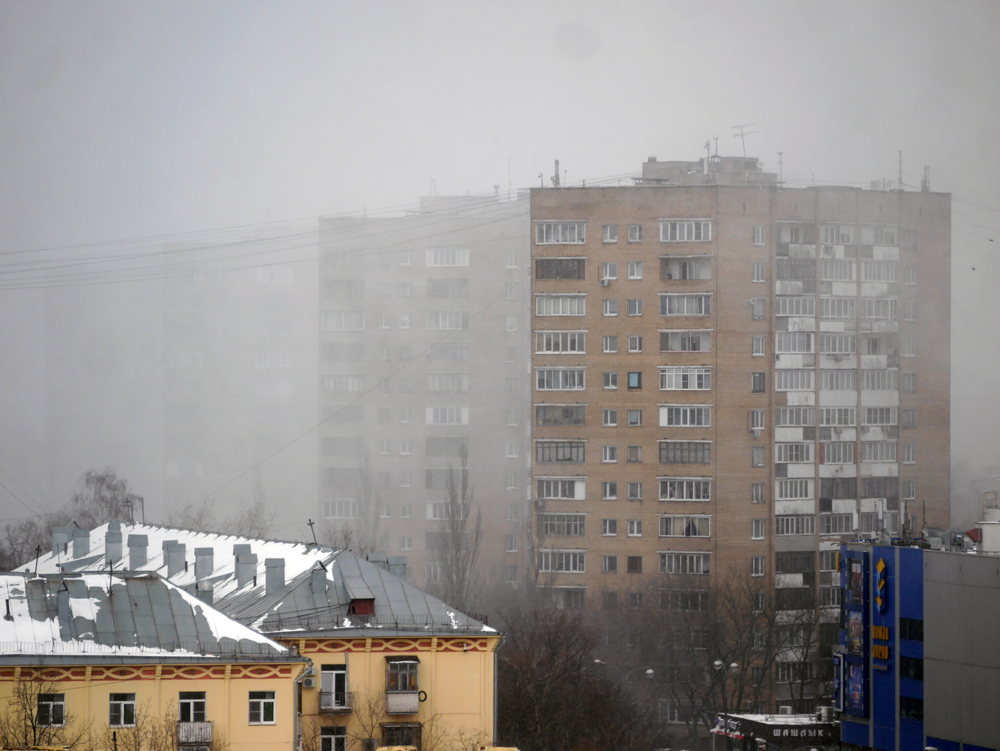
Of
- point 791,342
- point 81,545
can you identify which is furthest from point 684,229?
point 81,545

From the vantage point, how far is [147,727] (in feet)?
61.8

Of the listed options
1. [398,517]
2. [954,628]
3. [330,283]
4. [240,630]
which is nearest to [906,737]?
[954,628]

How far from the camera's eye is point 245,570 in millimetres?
25938

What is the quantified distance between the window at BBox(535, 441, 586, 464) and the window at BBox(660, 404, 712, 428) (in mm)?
3362

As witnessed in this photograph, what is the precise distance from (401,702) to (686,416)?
92.0 feet

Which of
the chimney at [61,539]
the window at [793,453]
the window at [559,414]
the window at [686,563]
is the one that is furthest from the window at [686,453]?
the chimney at [61,539]

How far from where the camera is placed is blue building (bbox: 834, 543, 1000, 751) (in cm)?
3066

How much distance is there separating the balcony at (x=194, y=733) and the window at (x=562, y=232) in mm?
30781

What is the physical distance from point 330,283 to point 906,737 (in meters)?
35.1

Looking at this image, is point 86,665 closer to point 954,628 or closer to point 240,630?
point 240,630

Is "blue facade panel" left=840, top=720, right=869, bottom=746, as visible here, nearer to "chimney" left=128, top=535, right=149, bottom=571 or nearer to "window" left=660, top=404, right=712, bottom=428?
"window" left=660, top=404, right=712, bottom=428

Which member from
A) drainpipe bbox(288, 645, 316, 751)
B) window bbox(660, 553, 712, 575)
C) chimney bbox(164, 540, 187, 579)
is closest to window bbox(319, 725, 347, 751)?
drainpipe bbox(288, 645, 316, 751)

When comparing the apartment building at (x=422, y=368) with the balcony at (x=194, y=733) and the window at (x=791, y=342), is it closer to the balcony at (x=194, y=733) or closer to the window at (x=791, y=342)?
the window at (x=791, y=342)

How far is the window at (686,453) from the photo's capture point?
48000mm
